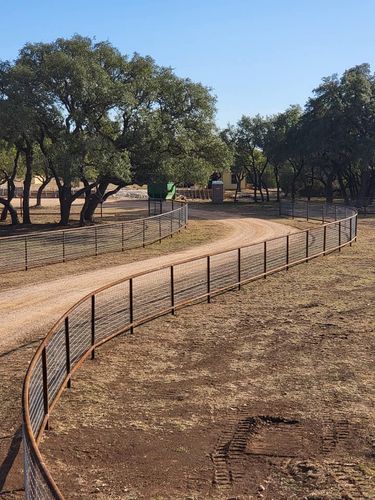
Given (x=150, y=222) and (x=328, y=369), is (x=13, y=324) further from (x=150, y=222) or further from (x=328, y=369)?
(x=150, y=222)

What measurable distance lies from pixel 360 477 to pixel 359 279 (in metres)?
13.6

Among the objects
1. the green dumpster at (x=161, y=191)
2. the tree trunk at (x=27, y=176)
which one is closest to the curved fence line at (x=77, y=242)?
the tree trunk at (x=27, y=176)

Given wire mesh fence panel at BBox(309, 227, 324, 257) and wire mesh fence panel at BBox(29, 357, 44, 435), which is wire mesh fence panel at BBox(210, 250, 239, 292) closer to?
wire mesh fence panel at BBox(309, 227, 324, 257)

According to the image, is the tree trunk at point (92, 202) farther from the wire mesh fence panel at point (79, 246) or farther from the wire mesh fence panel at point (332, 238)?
the wire mesh fence panel at point (332, 238)

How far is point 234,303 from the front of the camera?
17.0m

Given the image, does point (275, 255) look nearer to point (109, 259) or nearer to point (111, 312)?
point (109, 259)

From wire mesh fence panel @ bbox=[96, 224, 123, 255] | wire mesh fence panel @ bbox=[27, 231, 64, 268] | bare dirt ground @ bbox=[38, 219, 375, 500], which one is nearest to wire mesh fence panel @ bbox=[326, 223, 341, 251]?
wire mesh fence panel @ bbox=[96, 224, 123, 255]

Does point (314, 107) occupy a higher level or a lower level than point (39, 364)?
higher

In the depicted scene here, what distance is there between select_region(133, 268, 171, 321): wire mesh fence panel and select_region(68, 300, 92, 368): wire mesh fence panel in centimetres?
134

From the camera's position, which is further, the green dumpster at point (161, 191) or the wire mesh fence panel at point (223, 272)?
the green dumpster at point (161, 191)

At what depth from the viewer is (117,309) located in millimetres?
15352

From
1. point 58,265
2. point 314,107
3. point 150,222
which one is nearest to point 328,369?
point 58,265

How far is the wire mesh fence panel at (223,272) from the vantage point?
19.0 m

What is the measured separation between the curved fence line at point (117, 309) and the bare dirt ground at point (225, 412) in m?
0.37
